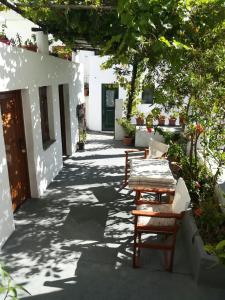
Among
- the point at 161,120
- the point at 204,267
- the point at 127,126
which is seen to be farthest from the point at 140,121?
the point at 204,267

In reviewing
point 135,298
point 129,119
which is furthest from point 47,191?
point 129,119

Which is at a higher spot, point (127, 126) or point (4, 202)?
point (127, 126)

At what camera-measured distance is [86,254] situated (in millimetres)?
4301

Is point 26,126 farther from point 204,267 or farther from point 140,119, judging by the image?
point 140,119

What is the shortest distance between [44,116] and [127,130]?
179 inches

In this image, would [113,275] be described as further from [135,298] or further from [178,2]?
[178,2]

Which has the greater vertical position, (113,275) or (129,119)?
(129,119)

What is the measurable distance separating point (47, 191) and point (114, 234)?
7.55 feet

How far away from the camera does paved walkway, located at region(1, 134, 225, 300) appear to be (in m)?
3.62

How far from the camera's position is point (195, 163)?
5.73 metres

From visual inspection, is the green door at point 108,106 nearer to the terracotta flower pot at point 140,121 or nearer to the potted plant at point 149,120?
the terracotta flower pot at point 140,121

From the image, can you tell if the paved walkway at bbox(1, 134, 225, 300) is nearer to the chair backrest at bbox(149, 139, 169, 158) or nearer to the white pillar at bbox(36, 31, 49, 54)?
the chair backrest at bbox(149, 139, 169, 158)

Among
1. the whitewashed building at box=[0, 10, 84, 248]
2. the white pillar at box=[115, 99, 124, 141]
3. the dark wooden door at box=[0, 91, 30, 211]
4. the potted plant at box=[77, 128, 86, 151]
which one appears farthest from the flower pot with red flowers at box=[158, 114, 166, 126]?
the dark wooden door at box=[0, 91, 30, 211]

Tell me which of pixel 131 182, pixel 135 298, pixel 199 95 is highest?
pixel 199 95
